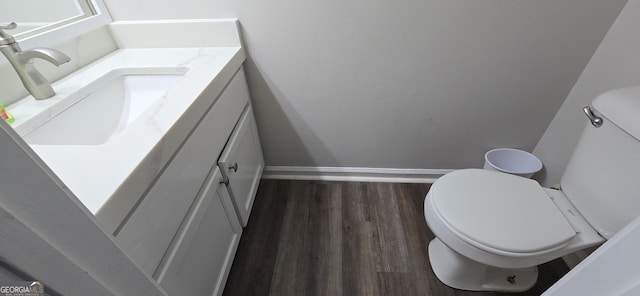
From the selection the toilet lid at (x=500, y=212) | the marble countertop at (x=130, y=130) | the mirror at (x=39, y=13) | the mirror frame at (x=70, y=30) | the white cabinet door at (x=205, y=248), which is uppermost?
the mirror at (x=39, y=13)

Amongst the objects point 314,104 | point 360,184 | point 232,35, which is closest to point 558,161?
point 360,184

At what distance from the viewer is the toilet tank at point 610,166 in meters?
0.77

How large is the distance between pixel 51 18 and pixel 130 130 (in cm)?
72

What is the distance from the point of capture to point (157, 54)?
3.84 ft

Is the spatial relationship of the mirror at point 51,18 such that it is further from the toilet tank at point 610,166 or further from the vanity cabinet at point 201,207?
the toilet tank at point 610,166

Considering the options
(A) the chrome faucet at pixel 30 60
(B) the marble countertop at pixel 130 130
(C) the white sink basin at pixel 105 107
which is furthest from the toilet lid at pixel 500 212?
(A) the chrome faucet at pixel 30 60

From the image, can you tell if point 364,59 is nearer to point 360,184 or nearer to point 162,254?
point 360,184

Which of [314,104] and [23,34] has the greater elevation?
[23,34]

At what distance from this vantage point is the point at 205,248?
934mm

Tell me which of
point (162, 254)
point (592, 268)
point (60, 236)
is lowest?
point (162, 254)

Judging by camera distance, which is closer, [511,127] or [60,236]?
[60,236]

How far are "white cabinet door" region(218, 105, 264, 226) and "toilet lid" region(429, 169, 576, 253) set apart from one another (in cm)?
79

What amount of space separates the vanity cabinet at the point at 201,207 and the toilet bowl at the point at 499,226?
0.80 m

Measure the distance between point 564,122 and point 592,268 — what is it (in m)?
1.08
